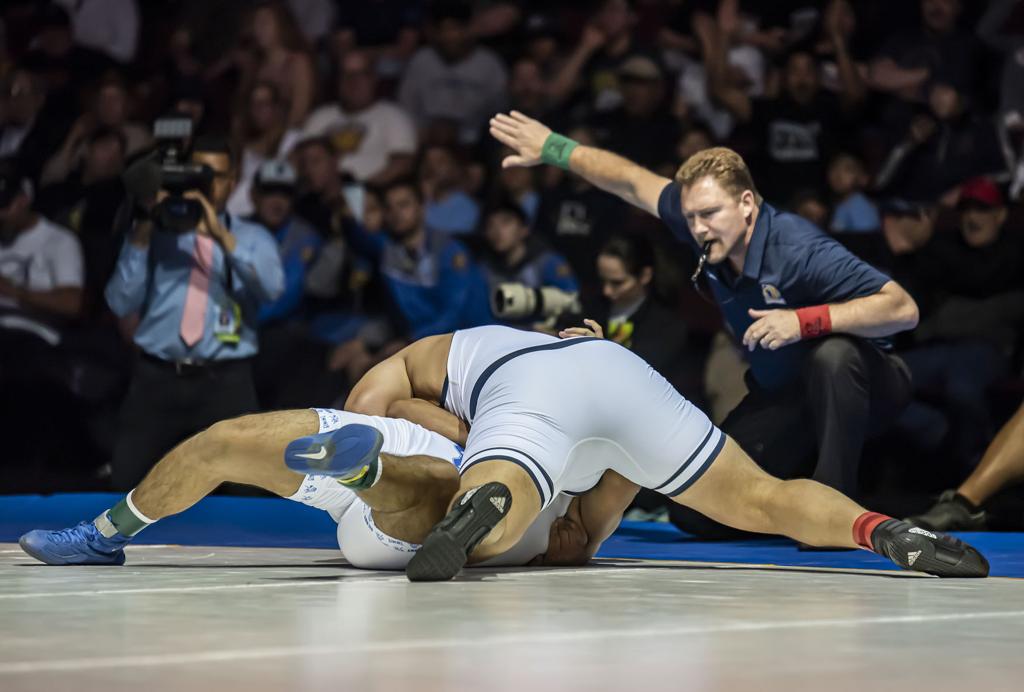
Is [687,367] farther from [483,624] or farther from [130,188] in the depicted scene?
[483,624]

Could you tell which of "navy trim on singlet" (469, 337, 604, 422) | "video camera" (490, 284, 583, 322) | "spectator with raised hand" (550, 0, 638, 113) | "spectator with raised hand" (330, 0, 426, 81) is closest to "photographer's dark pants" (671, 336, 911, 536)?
"video camera" (490, 284, 583, 322)

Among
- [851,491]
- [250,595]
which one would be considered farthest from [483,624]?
[851,491]

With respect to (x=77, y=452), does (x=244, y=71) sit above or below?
above

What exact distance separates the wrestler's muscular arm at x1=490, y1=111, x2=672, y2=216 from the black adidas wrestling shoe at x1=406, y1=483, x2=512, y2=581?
68.7 inches

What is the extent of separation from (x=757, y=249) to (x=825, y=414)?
0.46m

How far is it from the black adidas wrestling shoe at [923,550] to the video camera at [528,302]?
1658mm

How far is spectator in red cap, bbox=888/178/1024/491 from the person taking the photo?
16.5 ft

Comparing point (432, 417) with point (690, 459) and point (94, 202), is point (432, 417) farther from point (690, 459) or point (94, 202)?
point (94, 202)

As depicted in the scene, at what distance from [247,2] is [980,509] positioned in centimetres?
442

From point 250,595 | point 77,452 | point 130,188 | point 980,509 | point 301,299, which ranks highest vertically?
point 250,595

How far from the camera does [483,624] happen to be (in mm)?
2174

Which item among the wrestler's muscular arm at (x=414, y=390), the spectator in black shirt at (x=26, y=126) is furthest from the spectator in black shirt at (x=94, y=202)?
the wrestler's muscular arm at (x=414, y=390)

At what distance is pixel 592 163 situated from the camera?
14.1 feet

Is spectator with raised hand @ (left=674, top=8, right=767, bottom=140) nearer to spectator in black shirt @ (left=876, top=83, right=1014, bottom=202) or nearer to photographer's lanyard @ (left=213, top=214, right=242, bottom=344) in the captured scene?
spectator in black shirt @ (left=876, top=83, right=1014, bottom=202)
